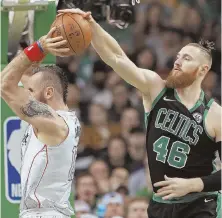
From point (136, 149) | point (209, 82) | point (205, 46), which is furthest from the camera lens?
point (209, 82)

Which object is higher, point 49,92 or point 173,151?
point 49,92

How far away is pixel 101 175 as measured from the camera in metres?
8.16

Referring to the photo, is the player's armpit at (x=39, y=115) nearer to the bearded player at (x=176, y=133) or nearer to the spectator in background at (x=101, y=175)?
the bearded player at (x=176, y=133)

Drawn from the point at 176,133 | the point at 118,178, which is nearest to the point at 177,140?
the point at 176,133

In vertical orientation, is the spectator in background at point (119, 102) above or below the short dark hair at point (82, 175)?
above

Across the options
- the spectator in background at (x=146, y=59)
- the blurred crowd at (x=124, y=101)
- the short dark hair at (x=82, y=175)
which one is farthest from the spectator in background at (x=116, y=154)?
the spectator in background at (x=146, y=59)

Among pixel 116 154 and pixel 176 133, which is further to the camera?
pixel 116 154

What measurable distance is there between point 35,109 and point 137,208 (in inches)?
136

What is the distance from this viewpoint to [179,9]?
413 inches

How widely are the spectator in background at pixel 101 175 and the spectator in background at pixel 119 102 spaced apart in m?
1.04

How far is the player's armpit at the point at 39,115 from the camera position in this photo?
15.0 ft

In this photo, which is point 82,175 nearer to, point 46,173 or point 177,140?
point 177,140

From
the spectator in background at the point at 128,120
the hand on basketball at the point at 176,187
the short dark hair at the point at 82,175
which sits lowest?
Answer: the short dark hair at the point at 82,175

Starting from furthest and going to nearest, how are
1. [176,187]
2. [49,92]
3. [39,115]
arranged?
[176,187]
[49,92]
[39,115]
